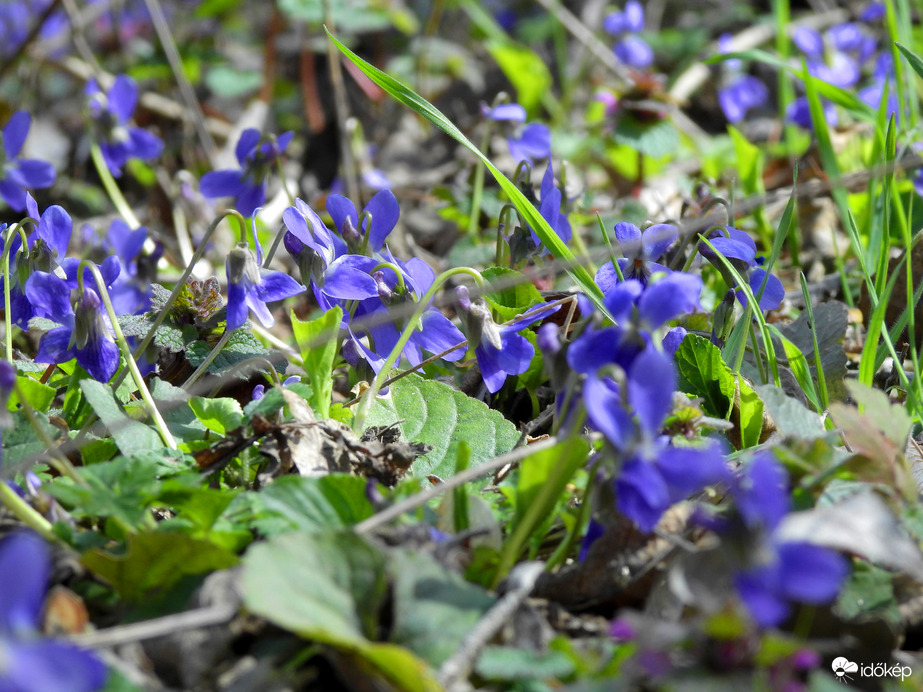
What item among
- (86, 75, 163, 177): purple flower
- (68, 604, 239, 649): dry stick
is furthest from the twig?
(86, 75, 163, 177): purple flower

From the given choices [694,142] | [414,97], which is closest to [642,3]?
[694,142]

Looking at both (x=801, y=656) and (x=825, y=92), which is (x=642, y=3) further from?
(x=801, y=656)

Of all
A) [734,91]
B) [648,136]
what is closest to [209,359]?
[648,136]

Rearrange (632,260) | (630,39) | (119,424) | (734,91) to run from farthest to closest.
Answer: (630,39), (734,91), (632,260), (119,424)

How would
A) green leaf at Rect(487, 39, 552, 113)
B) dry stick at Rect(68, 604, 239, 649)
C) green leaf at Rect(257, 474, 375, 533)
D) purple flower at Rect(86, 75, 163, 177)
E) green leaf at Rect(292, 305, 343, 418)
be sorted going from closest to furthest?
1. dry stick at Rect(68, 604, 239, 649)
2. green leaf at Rect(257, 474, 375, 533)
3. green leaf at Rect(292, 305, 343, 418)
4. purple flower at Rect(86, 75, 163, 177)
5. green leaf at Rect(487, 39, 552, 113)

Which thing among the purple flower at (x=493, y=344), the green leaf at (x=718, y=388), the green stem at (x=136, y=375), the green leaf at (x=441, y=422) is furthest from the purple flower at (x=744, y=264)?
the green stem at (x=136, y=375)

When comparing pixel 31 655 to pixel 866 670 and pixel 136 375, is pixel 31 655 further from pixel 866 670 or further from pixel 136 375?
pixel 866 670

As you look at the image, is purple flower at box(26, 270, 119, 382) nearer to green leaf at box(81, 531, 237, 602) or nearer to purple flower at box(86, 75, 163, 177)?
green leaf at box(81, 531, 237, 602)
